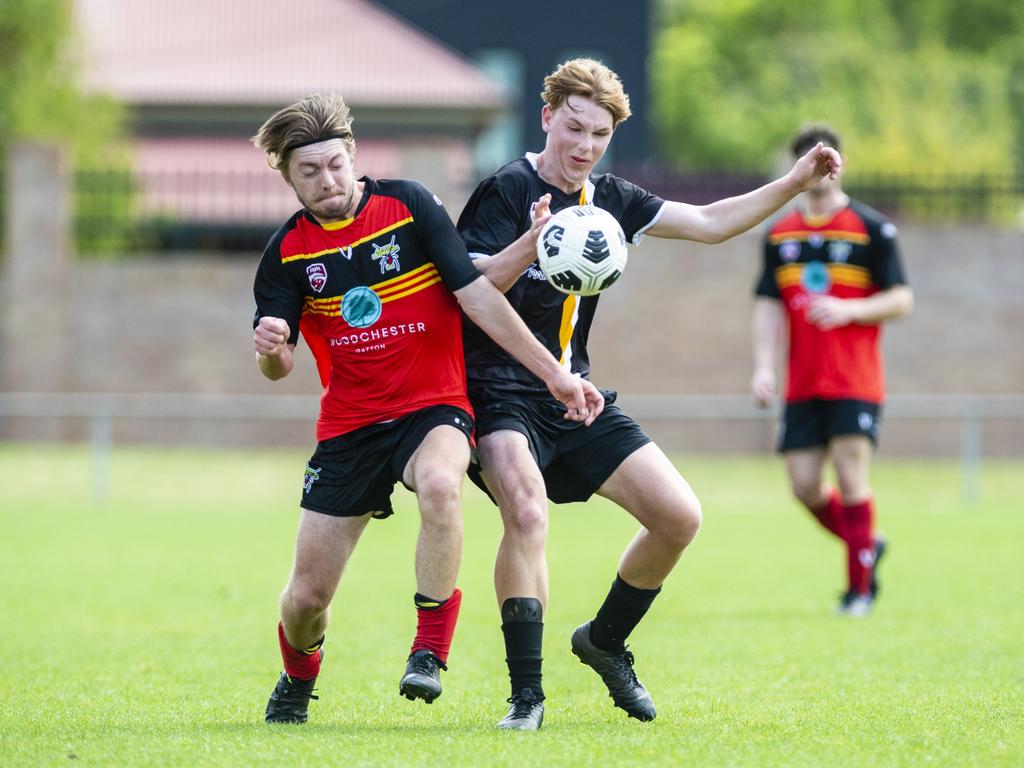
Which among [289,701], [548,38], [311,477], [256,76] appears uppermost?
[548,38]

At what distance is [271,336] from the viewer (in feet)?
17.9

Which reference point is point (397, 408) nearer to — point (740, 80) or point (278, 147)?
point (278, 147)

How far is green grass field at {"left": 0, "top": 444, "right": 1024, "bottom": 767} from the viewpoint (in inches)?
200

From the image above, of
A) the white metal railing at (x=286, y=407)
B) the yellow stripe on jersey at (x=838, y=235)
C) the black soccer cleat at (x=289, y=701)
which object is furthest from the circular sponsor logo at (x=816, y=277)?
the white metal railing at (x=286, y=407)

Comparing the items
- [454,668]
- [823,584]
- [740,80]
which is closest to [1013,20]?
[740,80]

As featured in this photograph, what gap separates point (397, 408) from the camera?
561 centimetres

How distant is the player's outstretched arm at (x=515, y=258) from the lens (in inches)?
214

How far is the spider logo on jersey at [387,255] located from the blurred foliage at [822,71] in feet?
103

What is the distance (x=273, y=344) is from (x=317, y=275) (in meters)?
0.32

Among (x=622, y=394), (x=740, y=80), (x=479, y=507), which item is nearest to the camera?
(x=479, y=507)

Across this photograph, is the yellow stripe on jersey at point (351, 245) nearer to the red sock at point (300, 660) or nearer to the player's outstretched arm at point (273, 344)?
the player's outstretched arm at point (273, 344)

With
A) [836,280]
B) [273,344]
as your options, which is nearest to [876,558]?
[836,280]

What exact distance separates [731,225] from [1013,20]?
47045 mm

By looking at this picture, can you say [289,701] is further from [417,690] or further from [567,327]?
[567,327]
